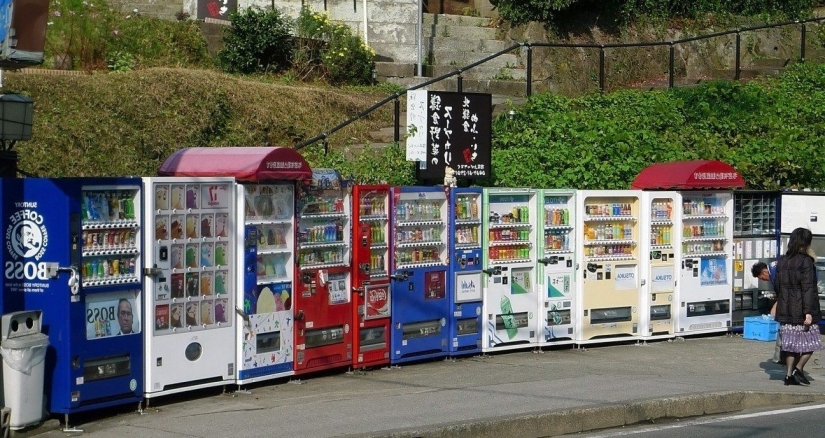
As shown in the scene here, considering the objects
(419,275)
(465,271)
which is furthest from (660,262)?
(419,275)

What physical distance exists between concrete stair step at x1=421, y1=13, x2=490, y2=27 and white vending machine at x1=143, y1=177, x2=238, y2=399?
15.3m

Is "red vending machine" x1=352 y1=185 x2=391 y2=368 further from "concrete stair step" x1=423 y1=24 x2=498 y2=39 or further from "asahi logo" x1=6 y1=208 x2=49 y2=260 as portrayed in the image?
"concrete stair step" x1=423 y1=24 x2=498 y2=39

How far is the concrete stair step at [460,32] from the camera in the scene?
26.0 metres

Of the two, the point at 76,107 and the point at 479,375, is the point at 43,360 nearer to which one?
the point at 479,375

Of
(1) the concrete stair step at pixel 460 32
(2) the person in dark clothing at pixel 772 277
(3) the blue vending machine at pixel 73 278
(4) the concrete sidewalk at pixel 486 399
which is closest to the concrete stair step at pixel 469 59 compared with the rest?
(1) the concrete stair step at pixel 460 32

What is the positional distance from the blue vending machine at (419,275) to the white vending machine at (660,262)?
12.1 feet

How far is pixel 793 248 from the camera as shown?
13367 mm

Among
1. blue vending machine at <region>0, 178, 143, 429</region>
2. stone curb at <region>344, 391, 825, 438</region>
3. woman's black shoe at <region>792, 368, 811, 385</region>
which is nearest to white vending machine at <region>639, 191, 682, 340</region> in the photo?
woman's black shoe at <region>792, 368, 811, 385</region>

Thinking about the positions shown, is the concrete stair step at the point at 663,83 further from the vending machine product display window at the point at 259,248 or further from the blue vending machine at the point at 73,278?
the blue vending machine at the point at 73,278

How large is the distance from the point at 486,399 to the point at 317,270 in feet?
8.42

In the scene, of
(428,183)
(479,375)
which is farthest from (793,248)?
(428,183)

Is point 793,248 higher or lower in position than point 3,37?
lower

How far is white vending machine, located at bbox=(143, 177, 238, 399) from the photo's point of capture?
35.9 ft

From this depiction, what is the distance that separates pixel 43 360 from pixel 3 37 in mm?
2866
